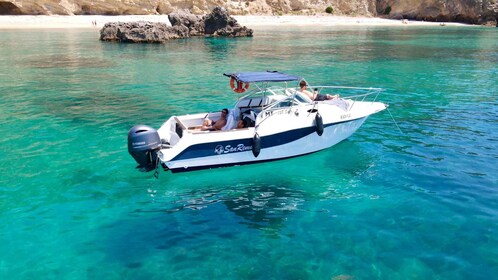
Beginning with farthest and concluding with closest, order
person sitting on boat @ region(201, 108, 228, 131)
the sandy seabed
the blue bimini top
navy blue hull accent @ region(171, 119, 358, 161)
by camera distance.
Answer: the sandy seabed < person sitting on boat @ region(201, 108, 228, 131) < the blue bimini top < navy blue hull accent @ region(171, 119, 358, 161)

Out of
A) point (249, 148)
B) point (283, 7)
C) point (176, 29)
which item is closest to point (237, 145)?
point (249, 148)

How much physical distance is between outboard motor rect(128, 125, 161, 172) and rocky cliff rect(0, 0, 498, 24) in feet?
252

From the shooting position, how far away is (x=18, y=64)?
32.7 m

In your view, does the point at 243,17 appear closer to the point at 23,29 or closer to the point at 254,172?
the point at 23,29

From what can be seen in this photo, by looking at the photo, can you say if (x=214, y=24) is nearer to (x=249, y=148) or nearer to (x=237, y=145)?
(x=249, y=148)

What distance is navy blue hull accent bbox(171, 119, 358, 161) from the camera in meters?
12.0

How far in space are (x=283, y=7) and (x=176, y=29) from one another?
184 feet

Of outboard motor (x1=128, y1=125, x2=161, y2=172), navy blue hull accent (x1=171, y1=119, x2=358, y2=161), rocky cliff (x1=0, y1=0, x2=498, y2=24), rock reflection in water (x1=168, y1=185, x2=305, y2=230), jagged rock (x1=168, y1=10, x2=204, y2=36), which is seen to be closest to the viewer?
rock reflection in water (x1=168, y1=185, x2=305, y2=230)

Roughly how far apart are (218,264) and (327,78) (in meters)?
21.3

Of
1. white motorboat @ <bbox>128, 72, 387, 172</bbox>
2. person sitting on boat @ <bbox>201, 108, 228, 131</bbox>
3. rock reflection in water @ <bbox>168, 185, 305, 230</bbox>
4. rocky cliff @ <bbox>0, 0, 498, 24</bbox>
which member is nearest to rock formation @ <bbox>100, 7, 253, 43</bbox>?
rocky cliff @ <bbox>0, 0, 498, 24</bbox>

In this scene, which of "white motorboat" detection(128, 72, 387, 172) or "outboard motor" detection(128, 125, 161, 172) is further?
"white motorboat" detection(128, 72, 387, 172)

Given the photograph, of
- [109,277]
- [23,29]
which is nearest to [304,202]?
[109,277]

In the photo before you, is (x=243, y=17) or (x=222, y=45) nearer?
(x=222, y=45)

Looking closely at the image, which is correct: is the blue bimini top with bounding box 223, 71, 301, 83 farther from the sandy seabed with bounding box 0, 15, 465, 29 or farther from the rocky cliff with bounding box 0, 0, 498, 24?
the rocky cliff with bounding box 0, 0, 498, 24
